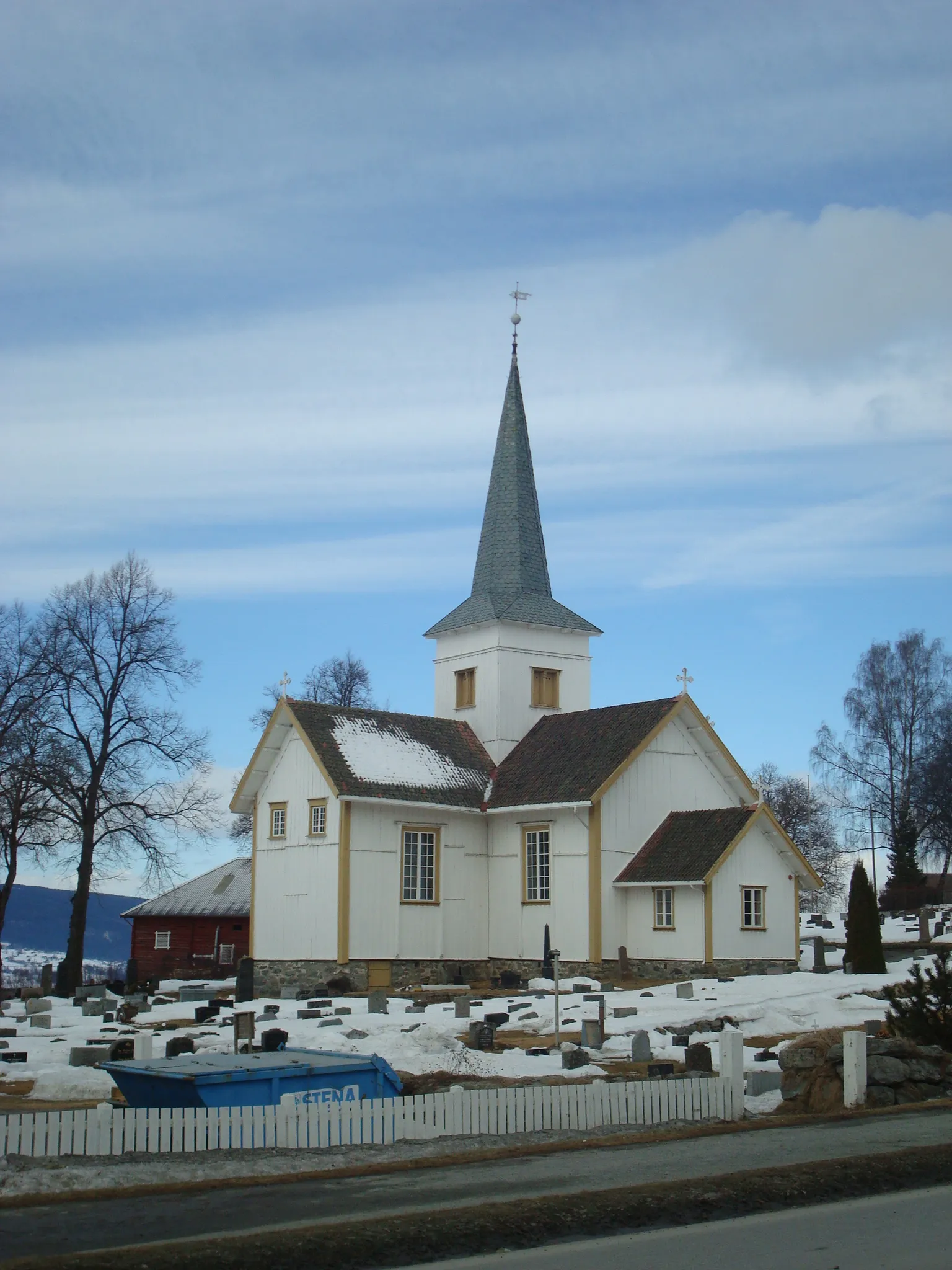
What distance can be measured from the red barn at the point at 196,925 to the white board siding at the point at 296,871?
62.0 feet

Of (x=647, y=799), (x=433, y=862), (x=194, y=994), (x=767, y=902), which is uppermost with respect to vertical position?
(x=647, y=799)

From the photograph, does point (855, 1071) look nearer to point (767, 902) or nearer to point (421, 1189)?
point (421, 1189)

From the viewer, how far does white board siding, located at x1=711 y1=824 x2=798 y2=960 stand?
35.2 metres

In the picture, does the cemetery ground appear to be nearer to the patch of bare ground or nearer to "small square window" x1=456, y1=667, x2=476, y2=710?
the patch of bare ground

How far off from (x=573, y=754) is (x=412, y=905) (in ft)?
18.7

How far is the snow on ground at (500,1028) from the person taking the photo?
66.4 feet

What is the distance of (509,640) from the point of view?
42.0 meters

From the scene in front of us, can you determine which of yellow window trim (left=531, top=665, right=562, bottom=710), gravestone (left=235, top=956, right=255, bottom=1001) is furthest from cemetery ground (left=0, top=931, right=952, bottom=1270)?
yellow window trim (left=531, top=665, right=562, bottom=710)

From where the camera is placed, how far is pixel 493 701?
41.6 meters

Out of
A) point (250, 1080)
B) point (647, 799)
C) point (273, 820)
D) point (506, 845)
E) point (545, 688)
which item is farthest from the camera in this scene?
point (545, 688)

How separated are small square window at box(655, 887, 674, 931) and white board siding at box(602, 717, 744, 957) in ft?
1.04

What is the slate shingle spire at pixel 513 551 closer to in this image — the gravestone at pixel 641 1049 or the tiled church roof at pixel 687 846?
the tiled church roof at pixel 687 846

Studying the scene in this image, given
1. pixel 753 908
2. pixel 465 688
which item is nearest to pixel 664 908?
pixel 753 908

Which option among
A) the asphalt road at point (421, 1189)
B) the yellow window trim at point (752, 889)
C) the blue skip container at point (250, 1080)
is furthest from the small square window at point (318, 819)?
the asphalt road at point (421, 1189)
